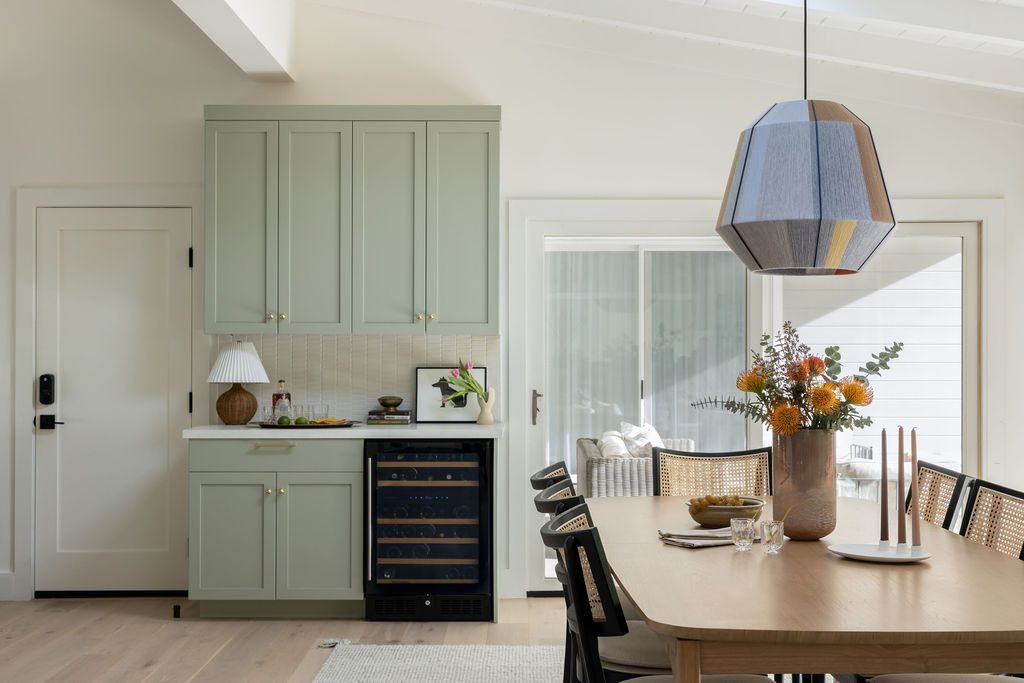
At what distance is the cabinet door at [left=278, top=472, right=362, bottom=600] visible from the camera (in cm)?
473

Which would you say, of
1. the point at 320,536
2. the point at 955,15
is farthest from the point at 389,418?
the point at 955,15

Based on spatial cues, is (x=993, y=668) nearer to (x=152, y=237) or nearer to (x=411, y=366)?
(x=411, y=366)

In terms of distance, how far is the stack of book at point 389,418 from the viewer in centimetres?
502

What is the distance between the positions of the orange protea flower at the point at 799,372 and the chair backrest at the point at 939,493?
0.69 meters

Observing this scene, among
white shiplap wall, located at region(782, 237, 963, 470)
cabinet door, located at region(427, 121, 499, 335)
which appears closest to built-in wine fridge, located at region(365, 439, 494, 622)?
A: cabinet door, located at region(427, 121, 499, 335)

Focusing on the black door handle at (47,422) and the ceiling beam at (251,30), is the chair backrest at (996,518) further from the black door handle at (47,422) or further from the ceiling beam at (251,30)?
the black door handle at (47,422)

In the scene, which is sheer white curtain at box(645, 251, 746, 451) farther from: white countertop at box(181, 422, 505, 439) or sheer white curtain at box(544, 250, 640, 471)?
white countertop at box(181, 422, 505, 439)

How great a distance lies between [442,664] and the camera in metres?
4.07

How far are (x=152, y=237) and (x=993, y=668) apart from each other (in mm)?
4624

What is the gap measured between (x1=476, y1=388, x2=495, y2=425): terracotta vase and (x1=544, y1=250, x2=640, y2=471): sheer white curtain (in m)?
0.40

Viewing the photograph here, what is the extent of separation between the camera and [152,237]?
17.4 ft

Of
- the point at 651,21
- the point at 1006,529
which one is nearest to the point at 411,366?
the point at 651,21

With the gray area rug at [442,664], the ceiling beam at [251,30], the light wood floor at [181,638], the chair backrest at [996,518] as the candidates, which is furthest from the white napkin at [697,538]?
the ceiling beam at [251,30]

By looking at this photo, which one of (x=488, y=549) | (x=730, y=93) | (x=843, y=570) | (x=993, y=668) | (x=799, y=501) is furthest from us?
(x=730, y=93)
